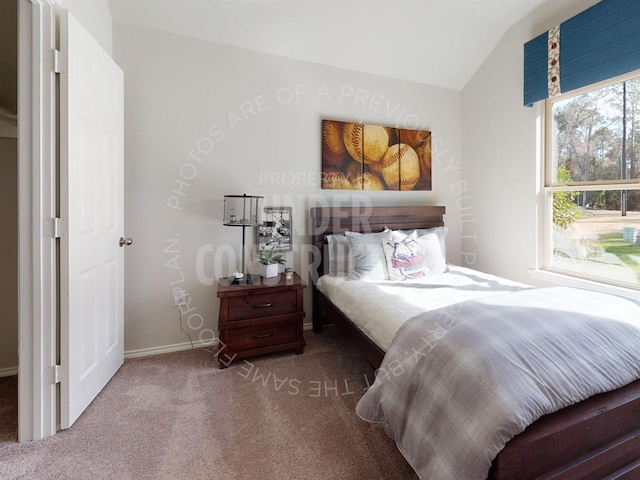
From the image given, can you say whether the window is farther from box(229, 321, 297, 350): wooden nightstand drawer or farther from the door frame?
the door frame

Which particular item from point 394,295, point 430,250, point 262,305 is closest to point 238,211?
point 262,305

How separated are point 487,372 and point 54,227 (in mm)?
2068

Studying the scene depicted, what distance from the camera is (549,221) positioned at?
290cm

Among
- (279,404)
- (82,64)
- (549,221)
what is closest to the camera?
(82,64)

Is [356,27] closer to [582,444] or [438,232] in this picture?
[438,232]

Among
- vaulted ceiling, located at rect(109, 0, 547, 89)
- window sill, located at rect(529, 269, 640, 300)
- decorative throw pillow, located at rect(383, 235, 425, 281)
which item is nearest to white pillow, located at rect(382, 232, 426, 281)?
decorative throw pillow, located at rect(383, 235, 425, 281)

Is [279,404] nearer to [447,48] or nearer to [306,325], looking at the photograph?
[306,325]

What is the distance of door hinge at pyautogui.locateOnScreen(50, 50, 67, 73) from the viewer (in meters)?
1.59

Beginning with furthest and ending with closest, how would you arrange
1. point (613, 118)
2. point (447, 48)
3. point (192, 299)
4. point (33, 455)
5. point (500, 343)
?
point (447, 48) < point (192, 299) < point (613, 118) < point (33, 455) < point (500, 343)

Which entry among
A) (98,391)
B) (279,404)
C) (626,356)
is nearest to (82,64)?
(98,391)

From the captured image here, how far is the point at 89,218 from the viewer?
187 cm

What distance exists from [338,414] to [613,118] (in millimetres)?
2919

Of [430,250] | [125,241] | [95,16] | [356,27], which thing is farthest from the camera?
[430,250]

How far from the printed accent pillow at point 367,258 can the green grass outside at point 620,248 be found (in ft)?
5.50
